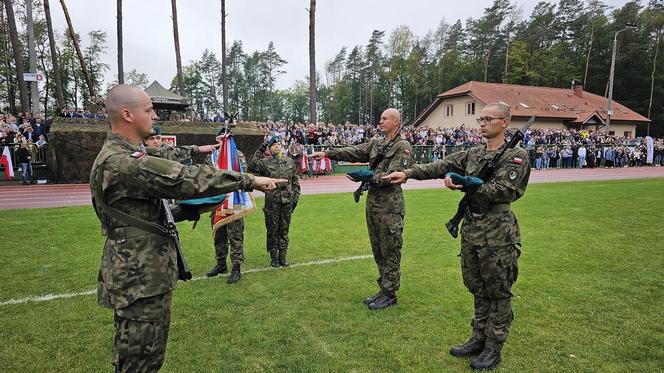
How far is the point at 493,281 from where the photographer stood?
154 inches

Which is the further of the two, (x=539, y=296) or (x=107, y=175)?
(x=539, y=296)

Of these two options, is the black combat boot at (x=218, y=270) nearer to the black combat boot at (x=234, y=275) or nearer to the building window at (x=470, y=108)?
the black combat boot at (x=234, y=275)

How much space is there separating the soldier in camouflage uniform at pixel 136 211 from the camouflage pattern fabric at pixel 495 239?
2201 millimetres

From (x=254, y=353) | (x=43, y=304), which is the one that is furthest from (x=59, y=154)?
(x=254, y=353)

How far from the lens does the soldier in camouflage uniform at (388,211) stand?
210 inches

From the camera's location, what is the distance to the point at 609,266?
23.2 ft

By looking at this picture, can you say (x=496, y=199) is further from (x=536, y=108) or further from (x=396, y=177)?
(x=536, y=108)

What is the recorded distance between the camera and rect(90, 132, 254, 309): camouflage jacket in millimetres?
2551

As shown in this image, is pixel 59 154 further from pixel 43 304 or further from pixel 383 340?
pixel 383 340

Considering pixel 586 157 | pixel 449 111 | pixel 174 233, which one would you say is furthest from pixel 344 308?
pixel 449 111

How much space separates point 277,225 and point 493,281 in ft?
14.2

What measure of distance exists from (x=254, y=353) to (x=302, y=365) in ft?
1.92

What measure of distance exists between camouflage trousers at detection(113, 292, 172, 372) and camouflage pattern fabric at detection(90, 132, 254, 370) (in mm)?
14

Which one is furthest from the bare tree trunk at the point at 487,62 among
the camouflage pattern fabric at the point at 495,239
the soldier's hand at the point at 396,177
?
the camouflage pattern fabric at the point at 495,239
